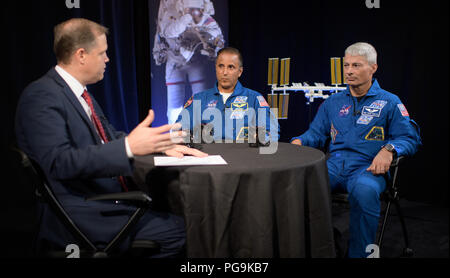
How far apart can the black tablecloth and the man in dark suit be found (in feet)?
0.40

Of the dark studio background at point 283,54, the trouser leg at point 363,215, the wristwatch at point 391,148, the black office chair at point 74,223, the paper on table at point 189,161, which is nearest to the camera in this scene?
the black office chair at point 74,223

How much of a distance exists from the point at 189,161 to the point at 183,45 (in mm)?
3524

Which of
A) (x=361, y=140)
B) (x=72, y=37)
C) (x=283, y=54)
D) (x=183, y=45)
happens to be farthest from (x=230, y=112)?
(x=283, y=54)

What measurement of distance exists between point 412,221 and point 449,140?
1.09 m

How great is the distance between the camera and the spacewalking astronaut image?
5027mm

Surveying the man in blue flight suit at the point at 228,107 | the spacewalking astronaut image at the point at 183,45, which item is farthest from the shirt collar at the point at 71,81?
the spacewalking astronaut image at the point at 183,45

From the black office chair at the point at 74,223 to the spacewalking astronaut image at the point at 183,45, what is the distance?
364 centimetres

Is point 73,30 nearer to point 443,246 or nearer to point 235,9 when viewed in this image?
point 443,246

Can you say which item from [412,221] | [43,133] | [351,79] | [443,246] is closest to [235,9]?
[351,79]

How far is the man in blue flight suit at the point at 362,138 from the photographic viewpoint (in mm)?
2406

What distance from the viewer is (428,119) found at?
427 cm

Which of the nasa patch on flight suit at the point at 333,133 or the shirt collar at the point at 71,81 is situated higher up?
the shirt collar at the point at 71,81

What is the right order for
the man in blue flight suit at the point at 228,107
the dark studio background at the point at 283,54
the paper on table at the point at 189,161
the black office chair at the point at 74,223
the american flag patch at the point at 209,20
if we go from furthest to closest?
the american flag patch at the point at 209,20 < the dark studio background at the point at 283,54 < the man in blue flight suit at the point at 228,107 < the paper on table at the point at 189,161 < the black office chair at the point at 74,223

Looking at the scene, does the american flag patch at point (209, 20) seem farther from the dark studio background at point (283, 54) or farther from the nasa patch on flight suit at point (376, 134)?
the nasa patch on flight suit at point (376, 134)
